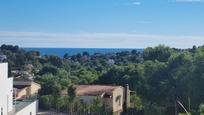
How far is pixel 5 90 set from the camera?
83.7 feet

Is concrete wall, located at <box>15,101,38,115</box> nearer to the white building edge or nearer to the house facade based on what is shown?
the white building edge

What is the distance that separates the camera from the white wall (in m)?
24.6

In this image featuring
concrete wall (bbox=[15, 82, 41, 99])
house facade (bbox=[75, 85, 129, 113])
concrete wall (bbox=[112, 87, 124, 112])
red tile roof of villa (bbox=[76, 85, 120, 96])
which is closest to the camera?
house facade (bbox=[75, 85, 129, 113])

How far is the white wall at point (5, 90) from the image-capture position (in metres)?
24.6

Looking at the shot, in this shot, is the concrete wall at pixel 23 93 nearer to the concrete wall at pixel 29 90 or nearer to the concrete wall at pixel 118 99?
the concrete wall at pixel 29 90

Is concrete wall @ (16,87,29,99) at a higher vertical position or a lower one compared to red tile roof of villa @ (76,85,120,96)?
lower

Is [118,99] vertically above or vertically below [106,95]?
below

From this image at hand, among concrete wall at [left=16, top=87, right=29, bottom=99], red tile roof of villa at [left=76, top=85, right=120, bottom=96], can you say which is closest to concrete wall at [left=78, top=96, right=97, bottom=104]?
red tile roof of villa at [left=76, top=85, right=120, bottom=96]

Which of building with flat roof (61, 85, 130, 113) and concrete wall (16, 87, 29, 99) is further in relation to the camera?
concrete wall (16, 87, 29, 99)

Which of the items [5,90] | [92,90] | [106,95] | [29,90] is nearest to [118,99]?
[106,95]

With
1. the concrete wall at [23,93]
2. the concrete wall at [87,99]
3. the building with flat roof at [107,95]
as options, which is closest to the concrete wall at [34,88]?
the concrete wall at [23,93]

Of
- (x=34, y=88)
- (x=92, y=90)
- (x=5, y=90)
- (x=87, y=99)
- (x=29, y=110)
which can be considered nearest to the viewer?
(x=5, y=90)

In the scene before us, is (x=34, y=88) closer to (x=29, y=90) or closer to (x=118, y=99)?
(x=29, y=90)

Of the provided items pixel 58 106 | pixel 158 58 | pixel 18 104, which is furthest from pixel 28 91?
pixel 18 104
